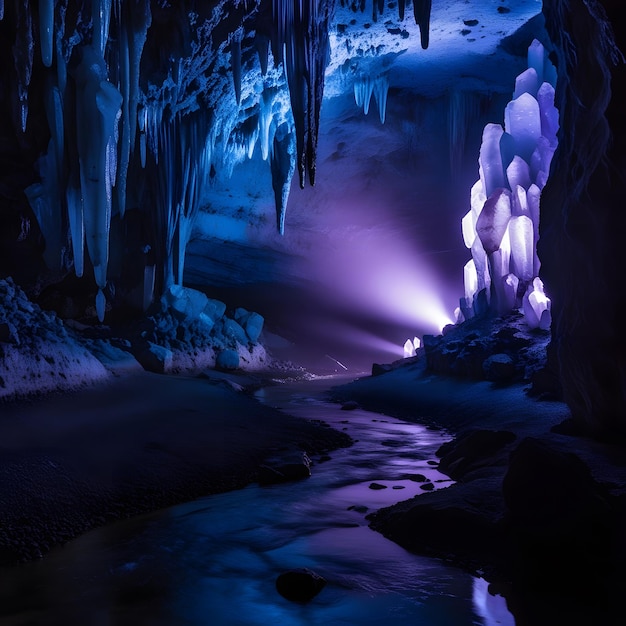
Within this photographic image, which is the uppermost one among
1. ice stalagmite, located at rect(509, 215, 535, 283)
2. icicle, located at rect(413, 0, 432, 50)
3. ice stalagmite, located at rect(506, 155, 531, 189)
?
icicle, located at rect(413, 0, 432, 50)

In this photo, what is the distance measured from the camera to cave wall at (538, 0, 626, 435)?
14.6 ft

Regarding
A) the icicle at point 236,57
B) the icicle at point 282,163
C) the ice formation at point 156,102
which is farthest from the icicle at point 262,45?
the icicle at point 282,163

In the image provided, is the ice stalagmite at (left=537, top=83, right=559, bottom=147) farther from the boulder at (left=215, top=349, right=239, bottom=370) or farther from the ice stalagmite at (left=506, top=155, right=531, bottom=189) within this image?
the boulder at (left=215, top=349, right=239, bottom=370)

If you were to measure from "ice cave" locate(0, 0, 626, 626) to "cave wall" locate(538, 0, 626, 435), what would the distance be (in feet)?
0.10

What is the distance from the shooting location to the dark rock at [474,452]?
526 centimetres

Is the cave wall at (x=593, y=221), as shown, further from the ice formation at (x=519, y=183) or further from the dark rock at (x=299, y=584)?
the ice formation at (x=519, y=183)

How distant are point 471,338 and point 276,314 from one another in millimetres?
14381

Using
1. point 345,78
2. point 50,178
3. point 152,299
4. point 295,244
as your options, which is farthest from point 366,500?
point 295,244

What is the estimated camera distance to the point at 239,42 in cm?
941

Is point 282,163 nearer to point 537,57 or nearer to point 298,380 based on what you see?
point 537,57

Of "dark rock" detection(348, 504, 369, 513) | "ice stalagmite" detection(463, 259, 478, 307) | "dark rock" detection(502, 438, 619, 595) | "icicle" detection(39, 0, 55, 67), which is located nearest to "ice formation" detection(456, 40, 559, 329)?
"ice stalagmite" detection(463, 259, 478, 307)

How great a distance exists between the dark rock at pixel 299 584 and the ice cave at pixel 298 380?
1 cm

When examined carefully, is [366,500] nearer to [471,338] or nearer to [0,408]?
[0,408]

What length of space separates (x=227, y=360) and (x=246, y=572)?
13.4 m
